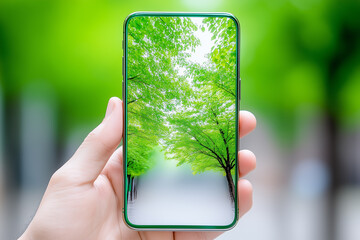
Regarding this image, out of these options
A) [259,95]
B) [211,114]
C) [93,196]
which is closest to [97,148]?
[93,196]

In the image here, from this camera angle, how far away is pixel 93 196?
2.00ft

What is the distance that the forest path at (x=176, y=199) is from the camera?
0.61 meters

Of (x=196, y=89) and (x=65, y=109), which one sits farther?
(x=65, y=109)

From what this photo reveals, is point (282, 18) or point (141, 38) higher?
point (282, 18)

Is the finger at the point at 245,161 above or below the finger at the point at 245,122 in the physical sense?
below

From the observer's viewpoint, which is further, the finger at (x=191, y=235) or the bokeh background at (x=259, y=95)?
the bokeh background at (x=259, y=95)

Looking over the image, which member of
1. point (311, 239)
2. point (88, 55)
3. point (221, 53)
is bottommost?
point (311, 239)

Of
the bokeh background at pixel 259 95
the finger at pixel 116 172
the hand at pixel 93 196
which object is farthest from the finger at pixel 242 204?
the bokeh background at pixel 259 95

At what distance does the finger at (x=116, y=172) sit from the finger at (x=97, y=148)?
6 centimetres

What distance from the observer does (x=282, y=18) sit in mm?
1477

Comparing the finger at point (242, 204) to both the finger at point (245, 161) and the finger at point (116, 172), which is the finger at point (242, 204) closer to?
the finger at point (245, 161)

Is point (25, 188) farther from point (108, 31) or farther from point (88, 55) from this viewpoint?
point (108, 31)

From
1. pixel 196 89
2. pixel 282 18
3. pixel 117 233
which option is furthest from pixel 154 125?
pixel 282 18

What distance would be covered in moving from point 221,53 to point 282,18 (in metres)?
0.98
